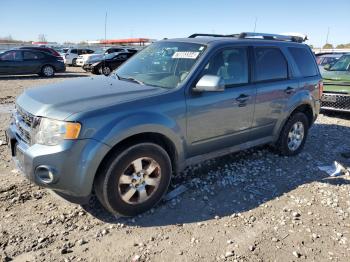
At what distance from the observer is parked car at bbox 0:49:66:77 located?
1639 cm

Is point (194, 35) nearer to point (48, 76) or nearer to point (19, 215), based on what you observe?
point (19, 215)

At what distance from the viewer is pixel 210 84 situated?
373cm

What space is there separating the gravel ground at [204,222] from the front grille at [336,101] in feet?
13.3

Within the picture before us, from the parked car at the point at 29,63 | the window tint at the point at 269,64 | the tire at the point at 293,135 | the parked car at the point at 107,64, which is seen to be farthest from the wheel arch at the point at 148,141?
the parked car at the point at 107,64

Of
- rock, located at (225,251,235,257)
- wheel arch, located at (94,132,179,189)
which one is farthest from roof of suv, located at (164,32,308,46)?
rock, located at (225,251,235,257)

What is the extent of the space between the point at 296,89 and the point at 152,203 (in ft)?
9.74

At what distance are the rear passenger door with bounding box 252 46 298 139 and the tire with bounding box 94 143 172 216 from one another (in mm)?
1710

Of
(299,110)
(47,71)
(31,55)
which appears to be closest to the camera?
(299,110)

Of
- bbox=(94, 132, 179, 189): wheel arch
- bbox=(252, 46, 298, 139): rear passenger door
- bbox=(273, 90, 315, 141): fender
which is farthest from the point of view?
bbox=(273, 90, 315, 141): fender

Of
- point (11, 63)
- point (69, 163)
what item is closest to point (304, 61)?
point (69, 163)

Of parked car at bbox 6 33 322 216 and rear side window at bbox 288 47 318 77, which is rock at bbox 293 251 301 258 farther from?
rear side window at bbox 288 47 318 77

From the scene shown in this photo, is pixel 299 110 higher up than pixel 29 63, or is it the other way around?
pixel 299 110

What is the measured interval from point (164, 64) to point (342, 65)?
7164 millimetres

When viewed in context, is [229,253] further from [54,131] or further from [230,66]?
[230,66]
